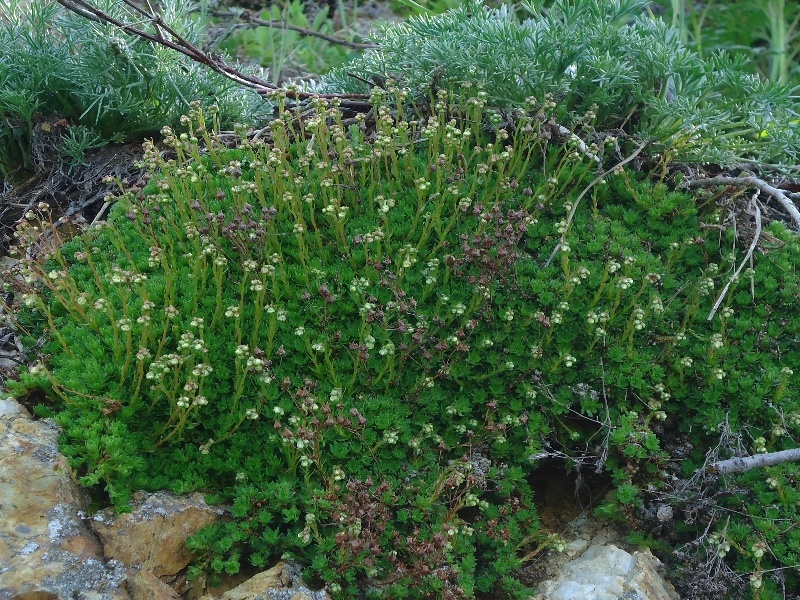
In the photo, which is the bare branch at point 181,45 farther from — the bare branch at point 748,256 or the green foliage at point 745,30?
the green foliage at point 745,30

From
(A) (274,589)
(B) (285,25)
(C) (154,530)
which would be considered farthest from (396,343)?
(B) (285,25)

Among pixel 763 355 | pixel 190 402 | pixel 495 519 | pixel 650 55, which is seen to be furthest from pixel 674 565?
pixel 650 55

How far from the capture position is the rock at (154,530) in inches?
116

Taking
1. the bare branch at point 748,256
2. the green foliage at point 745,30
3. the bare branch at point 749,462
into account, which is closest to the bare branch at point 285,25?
the green foliage at point 745,30

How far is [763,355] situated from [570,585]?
1649 millimetres

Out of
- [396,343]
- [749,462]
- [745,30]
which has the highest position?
[745,30]

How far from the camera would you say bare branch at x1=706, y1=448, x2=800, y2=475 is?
3398 mm

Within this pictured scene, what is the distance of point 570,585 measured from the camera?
3209 mm

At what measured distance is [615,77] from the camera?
4.25 m

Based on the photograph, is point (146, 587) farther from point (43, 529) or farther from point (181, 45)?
point (181, 45)

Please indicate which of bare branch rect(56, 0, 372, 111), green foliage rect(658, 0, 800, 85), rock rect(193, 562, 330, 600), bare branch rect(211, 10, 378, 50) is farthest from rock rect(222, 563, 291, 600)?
green foliage rect(658, 0, 800, 85)

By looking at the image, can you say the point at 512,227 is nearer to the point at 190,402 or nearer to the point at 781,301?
the point at 781,301

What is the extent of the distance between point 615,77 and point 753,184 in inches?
41.0

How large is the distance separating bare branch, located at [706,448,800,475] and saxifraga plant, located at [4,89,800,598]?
0.50 feet
